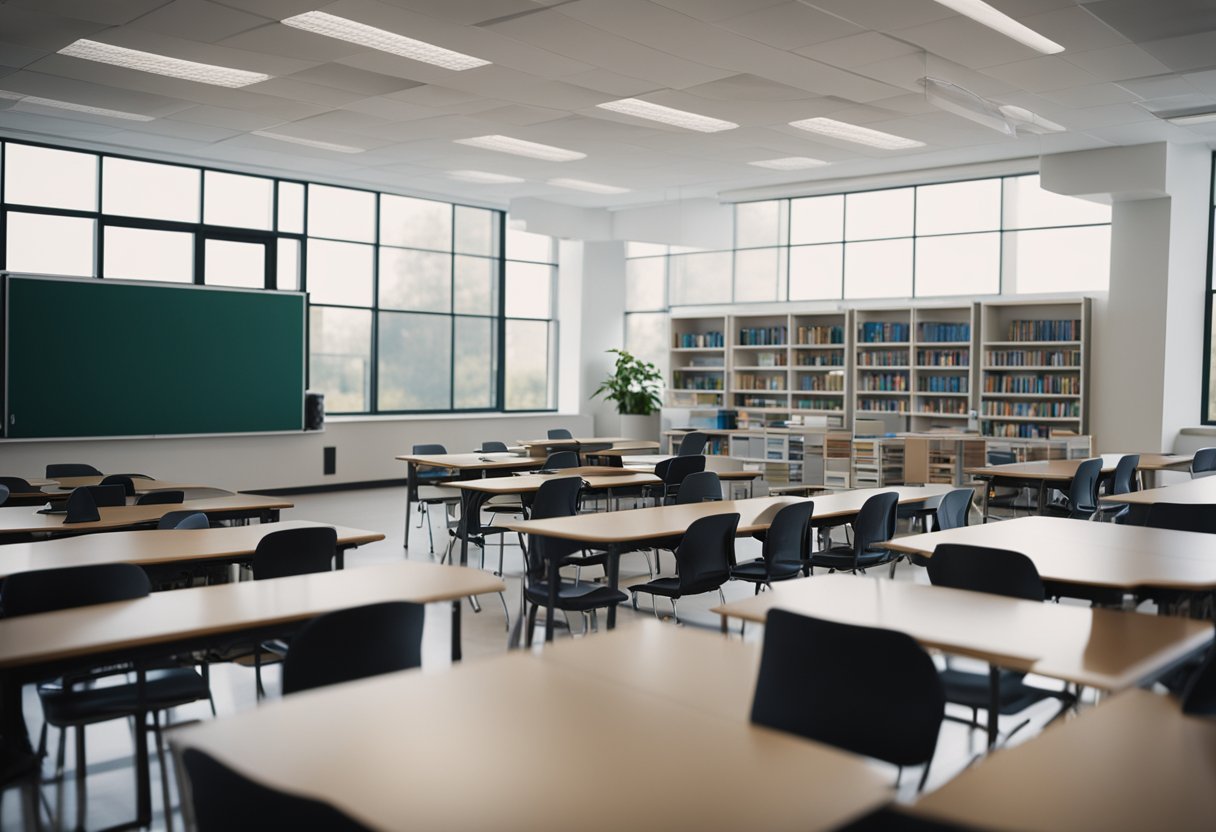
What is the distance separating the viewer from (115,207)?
10.7 metres

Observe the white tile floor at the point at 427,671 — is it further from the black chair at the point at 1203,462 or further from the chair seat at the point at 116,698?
the black chair at the point at 1203,462

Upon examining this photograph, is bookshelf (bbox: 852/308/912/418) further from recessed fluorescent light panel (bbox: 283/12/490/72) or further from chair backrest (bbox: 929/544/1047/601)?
chair backrest (bbox: 929/544/1047/601)

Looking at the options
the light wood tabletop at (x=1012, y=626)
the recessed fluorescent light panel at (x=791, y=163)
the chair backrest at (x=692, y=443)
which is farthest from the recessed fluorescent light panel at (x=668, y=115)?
the light wood tabletop at (x=1012, y=626)

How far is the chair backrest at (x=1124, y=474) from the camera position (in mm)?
8117

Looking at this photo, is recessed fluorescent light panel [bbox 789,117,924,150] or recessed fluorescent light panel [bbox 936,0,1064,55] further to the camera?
recessed fluorescent light panel [bbox 789,117,924,150]

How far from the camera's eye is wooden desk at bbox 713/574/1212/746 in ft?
8.59

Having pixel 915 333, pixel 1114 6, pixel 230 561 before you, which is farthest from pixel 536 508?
pixel 915 333

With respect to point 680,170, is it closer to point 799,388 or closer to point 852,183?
point 852,183

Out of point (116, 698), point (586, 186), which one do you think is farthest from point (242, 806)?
point (586, 186)

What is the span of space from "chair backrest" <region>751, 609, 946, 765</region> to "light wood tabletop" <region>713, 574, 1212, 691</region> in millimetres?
211

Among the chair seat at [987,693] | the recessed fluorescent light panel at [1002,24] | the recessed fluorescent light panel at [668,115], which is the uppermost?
the recessed fluorescent light panel at [668,115]

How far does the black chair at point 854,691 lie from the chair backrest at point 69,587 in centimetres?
221

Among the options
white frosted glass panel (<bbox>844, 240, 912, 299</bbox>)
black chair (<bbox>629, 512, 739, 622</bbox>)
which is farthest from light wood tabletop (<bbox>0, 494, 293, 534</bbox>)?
white frosted glass panel (<bbox>844, 240, 912, 299</bbox>)

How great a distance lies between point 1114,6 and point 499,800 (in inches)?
253
